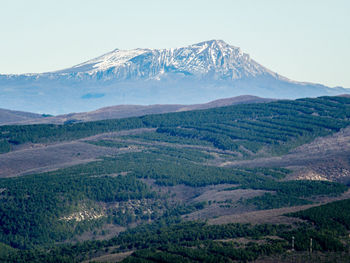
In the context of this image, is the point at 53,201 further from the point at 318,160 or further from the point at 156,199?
the point at 318,160

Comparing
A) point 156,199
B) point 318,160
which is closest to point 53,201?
point 156,199

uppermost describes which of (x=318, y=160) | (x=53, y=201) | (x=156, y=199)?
(x=53, y=201)

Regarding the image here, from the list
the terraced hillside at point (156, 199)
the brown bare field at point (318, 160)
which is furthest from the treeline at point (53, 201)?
the brown bare field at point (318, 160)

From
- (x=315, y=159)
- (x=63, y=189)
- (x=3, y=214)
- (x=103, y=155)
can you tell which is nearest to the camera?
(x=3, y=214)

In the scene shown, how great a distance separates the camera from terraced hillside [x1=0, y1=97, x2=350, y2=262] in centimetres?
9362

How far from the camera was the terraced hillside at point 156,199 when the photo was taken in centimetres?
9362

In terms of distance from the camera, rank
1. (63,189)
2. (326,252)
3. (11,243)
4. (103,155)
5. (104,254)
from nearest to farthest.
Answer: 1. (326,252)
2. (104,254)
3. (11,243)
4. (63,189)
5. (103,155)

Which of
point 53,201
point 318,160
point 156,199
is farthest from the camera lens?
point 318,160

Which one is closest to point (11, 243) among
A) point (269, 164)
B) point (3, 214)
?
point (3, 214)

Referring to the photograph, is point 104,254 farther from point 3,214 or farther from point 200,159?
point 200,159

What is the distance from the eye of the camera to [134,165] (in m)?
166

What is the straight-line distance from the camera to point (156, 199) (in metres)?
144

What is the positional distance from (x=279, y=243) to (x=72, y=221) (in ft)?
168

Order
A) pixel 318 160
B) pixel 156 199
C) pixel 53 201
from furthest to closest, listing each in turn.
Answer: pixel 318 160
pixel 156 199
pixel 53 201
